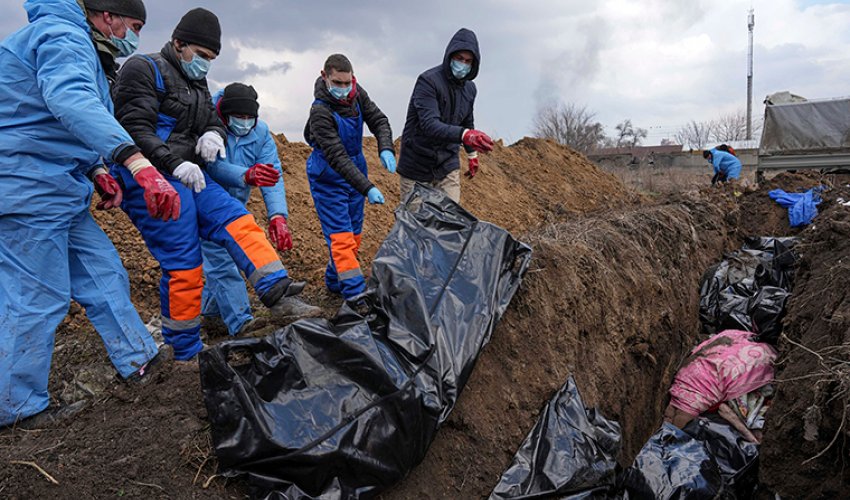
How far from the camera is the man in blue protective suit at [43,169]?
86.9 inches

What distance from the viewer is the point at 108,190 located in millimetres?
2613

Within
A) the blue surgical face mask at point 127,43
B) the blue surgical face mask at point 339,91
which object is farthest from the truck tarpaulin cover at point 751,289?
the blue surgical face mask at point 127,43

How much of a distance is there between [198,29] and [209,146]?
646mm

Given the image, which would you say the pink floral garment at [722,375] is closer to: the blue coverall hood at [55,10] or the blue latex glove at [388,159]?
the blue latex glove at [388,159]

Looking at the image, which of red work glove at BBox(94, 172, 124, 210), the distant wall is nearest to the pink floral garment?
red work glove at BBox(94, 172, 124, 210)

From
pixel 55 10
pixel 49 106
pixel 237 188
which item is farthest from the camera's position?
pixel 237 188

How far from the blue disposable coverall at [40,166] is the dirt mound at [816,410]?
307cm

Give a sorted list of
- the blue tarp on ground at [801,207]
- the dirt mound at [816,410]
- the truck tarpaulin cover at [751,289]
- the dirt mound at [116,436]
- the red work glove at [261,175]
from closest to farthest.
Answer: the dirt mound at [116,436]
the dirt mound at [816,410]
the red work glove at [261,175]
the truck tarpaulin cover at [751,289]
the blue tarp on ground at [801,207]

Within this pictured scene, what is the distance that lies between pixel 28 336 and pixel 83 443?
580 millimetres

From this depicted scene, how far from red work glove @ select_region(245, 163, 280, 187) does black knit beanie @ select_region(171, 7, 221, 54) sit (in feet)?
2.34

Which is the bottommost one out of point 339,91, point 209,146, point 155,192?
point 155,192

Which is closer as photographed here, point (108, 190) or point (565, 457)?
point (565, 457)

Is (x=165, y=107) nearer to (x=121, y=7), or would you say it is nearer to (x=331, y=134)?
(x=121, y=7)

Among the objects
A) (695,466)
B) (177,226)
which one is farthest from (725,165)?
(177,226)
